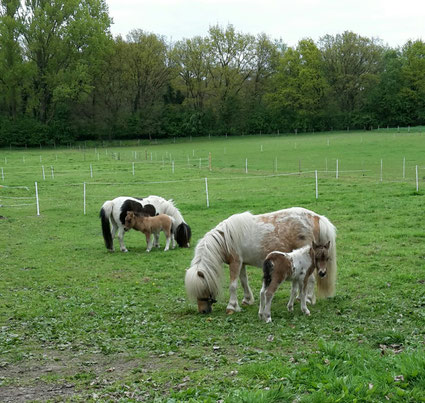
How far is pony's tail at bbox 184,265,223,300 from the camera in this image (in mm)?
9078

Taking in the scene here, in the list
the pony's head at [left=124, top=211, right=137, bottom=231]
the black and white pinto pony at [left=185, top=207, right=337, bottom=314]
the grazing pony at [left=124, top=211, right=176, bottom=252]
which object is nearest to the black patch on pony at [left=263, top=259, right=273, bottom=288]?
the black and white pinto pony at [left=185, top=207, right=337, bottom=314]

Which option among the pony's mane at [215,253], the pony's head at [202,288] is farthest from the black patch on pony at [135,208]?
the pony's head at [202,288]

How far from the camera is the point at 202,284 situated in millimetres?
9062

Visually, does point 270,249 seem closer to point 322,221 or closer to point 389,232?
point 322,221

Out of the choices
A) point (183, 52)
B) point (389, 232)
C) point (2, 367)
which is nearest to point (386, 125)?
point (183, 52)

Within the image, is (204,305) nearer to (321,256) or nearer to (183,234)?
(321,256)

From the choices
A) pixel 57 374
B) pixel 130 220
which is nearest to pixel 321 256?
pixel 57 374

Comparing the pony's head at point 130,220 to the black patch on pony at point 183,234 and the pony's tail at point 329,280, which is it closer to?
the black patch on pony at point 183,234

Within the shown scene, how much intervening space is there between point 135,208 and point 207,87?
218 ft

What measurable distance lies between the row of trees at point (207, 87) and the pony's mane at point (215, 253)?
66113mm

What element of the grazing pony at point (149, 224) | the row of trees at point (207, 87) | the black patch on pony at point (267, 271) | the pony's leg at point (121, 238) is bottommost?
the pony's leg at point (121, 238)

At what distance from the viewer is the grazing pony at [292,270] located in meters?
8.66

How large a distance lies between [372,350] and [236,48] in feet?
253

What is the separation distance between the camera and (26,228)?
62.8ft
